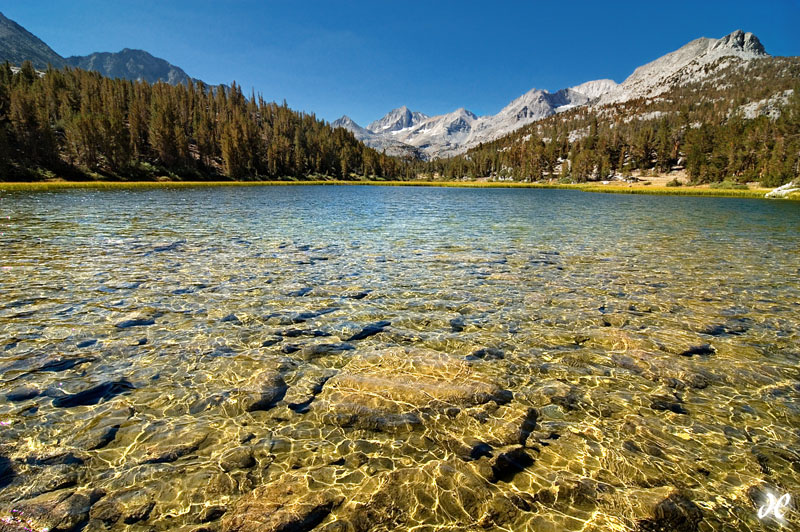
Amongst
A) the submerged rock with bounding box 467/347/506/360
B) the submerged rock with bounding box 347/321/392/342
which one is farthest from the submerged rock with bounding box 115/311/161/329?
the submerged rock with bounding box 467/347/506/360

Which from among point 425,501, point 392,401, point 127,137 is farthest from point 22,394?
point 127,137

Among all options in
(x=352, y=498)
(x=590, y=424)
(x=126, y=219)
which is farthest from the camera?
(x=126, y=219)

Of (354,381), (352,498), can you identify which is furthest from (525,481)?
(354,381)

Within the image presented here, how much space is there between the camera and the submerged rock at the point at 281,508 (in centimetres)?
431

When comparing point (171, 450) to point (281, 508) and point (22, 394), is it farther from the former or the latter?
point (22, 394)

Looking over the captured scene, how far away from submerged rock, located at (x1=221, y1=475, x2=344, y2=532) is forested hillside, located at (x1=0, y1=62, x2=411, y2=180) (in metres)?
116

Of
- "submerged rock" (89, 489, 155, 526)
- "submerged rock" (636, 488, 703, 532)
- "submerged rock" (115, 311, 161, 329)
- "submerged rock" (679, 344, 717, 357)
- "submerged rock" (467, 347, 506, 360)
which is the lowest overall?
"submerged rock" (636, 488, 703, 532)

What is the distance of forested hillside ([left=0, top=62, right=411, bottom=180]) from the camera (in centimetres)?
9362

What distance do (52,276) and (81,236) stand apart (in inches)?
438

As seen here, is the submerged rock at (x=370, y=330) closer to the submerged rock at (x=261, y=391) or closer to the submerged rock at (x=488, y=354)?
the submerged rock at (x=261, y=391)

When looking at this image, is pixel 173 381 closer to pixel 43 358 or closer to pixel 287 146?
pixel 43 358

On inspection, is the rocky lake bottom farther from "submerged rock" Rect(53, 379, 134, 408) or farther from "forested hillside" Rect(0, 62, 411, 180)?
"forested hillside" Rect(0, 62, 411, 180)

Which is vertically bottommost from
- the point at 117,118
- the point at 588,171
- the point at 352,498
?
the point at 352,498

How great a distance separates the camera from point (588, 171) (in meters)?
168
